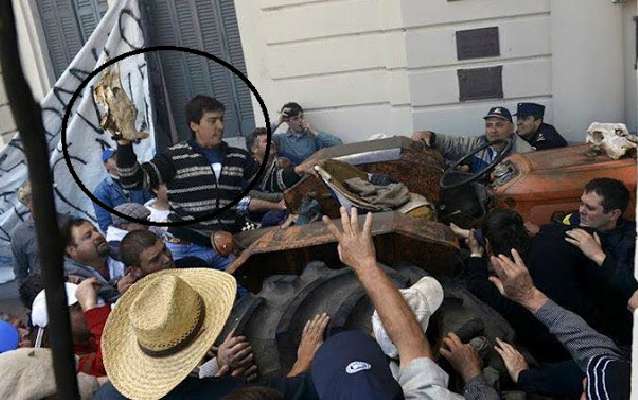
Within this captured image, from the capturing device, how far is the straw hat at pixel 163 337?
1999 mm

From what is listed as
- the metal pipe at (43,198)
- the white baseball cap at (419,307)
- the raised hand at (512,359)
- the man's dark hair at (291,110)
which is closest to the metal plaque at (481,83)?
the man's dark hair at (291,110)

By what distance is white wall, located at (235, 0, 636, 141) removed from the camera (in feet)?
19.0

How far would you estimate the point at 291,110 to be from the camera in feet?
21.0

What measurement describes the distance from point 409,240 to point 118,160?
5.08ft

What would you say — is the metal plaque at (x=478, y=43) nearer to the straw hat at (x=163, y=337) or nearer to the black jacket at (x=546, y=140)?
the black jacket at (x=546, y=140)

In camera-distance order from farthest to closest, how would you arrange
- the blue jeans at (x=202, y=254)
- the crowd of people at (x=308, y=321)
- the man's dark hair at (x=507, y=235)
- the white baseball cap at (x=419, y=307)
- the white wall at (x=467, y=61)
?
the white wall at (x=467, y=61) < the blue jeans at (x=202, y=254) < the man's dark hair at (x=507, y=235) < the white baseball cap at (x=419, y=307) < the crowd of people at (x=308, y=321)

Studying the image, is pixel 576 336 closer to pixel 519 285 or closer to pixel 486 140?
pixel 519 285

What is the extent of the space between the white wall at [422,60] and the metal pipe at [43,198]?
5.64m

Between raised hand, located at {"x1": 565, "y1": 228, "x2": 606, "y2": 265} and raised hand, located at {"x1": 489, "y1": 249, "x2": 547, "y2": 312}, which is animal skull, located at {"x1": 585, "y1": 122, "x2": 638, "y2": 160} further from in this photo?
raised hand, located at {"x1": 489, "y1": 249, "x2": 547, "y2": 312}

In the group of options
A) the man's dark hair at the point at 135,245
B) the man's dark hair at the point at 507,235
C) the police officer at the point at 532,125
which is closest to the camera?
the man's dark hair at the point at 507,235

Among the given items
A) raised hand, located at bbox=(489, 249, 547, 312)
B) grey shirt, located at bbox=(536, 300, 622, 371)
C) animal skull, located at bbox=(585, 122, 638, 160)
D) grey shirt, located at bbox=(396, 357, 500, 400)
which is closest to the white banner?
animal skull, located at bbox=(585, 122, 638, 160)

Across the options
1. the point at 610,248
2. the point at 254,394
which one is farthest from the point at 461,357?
the point at 610,248

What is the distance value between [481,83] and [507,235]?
10.9 ft

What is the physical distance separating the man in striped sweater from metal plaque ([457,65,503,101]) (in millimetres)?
3042
